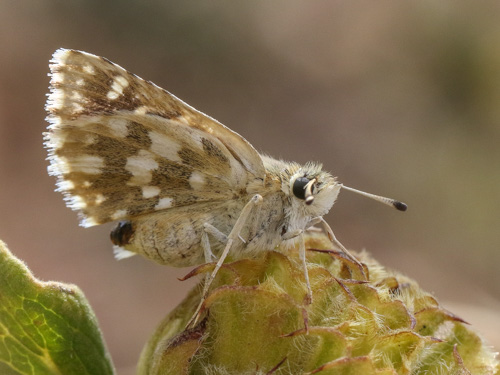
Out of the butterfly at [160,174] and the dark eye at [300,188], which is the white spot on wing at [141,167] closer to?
the butterfly at [160,174]

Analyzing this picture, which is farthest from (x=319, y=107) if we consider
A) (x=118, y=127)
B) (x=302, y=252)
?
(x=302, y=252)

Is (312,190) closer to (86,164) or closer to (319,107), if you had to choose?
(86,164)

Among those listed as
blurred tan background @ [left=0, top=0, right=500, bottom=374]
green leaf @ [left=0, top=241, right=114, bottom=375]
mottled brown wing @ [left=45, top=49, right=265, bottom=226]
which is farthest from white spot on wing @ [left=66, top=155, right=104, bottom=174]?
blurred tan background @ [left=0, top=0, right=500, bottom=374]

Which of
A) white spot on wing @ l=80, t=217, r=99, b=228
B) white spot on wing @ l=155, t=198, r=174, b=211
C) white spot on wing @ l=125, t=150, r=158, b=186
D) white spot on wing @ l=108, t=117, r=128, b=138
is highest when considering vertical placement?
white spot on wing @ l=108, t=117, r=128, b=138

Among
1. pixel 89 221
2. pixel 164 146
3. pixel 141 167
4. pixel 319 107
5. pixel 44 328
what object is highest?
pixel 319 107

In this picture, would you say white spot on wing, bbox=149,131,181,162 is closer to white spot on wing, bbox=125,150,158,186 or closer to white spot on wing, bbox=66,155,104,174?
white spot on wing, bbox=125,150,158,186
